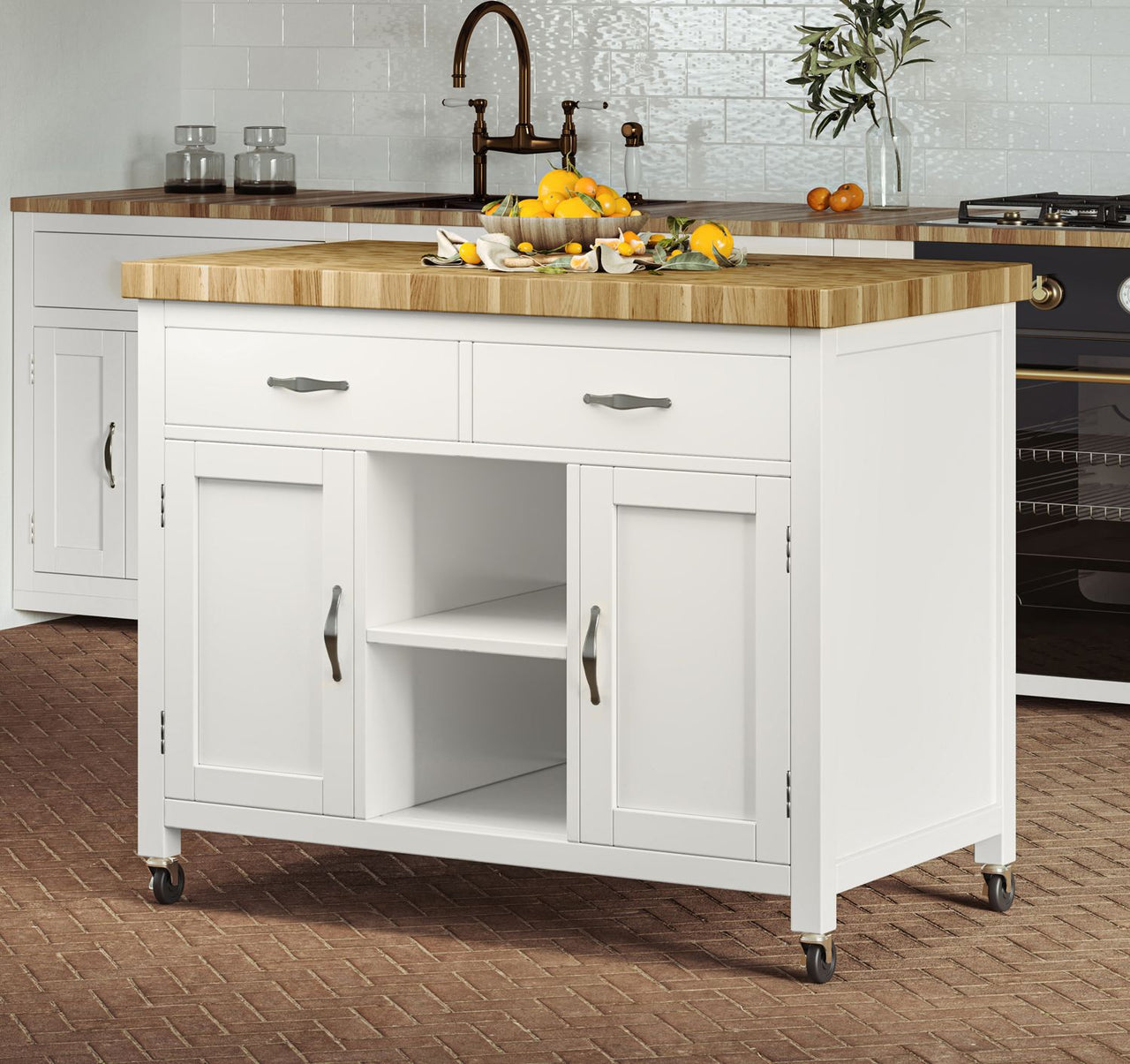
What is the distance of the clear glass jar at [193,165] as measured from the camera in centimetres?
586

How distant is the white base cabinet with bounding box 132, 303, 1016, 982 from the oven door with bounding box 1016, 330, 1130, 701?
54.0 inches

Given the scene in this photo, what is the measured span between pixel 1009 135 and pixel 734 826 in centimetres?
296

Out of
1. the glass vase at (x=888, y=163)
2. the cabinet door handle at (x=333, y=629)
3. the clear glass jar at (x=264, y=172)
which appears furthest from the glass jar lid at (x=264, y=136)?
the cabinet door handle at (x=333, y=629)

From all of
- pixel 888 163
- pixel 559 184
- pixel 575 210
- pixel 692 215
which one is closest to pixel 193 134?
pixel 692 215

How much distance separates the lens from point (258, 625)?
329 centimetres

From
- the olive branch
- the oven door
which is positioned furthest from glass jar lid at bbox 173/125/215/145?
the oven door

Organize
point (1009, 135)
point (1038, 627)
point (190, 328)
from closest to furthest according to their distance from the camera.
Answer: point (190, 328) → point (1038, 627) → point (1009, 135)

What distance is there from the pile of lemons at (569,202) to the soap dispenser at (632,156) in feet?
6.85

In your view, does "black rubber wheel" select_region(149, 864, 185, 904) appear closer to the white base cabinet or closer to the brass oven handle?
the white base cabinet

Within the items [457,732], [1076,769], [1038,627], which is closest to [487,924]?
[457,732]

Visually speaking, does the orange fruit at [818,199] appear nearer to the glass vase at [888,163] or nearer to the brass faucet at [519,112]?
the glass vase at [888,163]

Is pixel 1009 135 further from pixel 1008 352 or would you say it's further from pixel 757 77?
pixel 1008 352

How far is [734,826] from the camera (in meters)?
2.97

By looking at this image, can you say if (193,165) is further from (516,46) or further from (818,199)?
(818,199)
